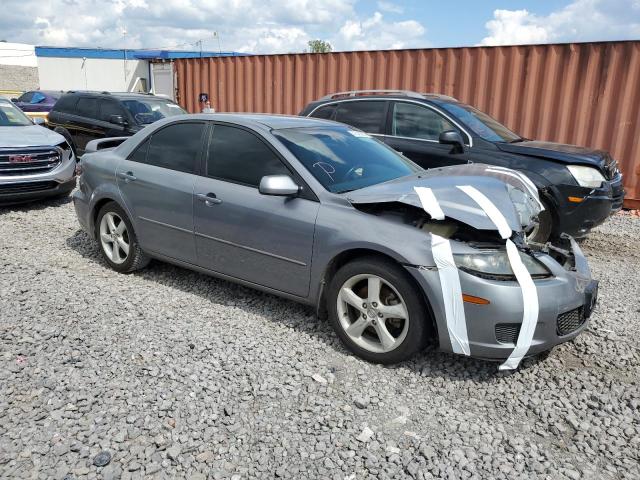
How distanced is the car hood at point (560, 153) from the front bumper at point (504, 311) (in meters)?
3.19

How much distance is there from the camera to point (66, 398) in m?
3.03

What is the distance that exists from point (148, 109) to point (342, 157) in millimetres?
7453

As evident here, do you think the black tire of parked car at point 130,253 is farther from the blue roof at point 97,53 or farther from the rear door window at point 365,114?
the blue roof at point 97,53

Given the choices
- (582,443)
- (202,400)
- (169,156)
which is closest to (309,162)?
(169,156)

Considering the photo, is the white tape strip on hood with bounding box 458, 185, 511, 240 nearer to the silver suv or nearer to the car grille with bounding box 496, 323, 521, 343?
the car grille with bounding box 496, 323, 521, 343

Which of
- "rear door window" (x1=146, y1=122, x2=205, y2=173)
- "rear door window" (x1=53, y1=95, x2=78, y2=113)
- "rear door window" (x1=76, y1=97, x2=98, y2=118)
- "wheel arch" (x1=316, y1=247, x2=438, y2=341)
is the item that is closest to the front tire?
"wheel arch" (x1=316, y1=247, x2=438, y2=341)

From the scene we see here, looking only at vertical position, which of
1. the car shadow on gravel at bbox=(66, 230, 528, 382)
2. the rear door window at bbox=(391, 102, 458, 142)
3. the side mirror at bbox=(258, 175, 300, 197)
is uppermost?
the rear door window at bbox=(391, 102, 458, 142)

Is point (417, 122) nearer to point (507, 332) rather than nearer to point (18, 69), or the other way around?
point (507, 332)

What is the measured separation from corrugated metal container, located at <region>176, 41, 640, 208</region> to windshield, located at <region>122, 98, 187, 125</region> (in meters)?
2.96

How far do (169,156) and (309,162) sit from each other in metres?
1.42

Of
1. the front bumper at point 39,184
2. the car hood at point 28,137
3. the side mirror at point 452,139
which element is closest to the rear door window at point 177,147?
the side mirror at point 452,139

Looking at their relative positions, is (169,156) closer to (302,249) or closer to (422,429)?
(302,249)

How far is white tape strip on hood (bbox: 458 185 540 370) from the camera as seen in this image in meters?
3.08

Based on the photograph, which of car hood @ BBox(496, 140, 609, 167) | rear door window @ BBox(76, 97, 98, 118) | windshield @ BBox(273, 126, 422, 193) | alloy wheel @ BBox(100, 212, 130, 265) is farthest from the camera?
rear door window @ BBox(76, 97, 98, 118)
